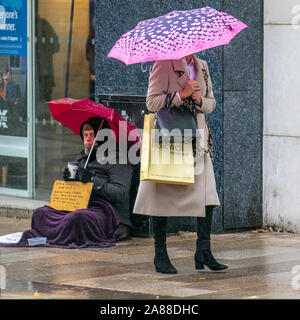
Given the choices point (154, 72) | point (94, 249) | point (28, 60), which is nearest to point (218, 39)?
point (154, 72)

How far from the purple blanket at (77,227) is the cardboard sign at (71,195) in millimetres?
70

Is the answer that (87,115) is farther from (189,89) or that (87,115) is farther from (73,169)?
(189,89)

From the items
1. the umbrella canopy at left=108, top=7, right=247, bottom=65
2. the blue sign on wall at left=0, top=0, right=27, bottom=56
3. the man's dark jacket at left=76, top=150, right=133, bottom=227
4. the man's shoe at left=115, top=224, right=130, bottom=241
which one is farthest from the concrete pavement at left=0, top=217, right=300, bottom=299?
the blue sign on wall at left=0, top=0, right=27, bottom=56

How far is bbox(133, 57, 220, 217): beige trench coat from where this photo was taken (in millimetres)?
7363

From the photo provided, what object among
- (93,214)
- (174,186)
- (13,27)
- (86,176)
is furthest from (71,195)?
(13,27)

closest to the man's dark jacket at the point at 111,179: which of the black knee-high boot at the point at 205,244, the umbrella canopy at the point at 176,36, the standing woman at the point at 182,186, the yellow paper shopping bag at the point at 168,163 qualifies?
the standing woman at the point at 182,186

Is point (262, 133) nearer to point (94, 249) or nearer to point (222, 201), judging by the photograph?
point (222, 201)

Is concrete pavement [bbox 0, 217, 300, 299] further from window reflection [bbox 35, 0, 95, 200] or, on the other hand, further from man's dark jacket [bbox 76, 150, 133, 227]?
window reflection [bbox 35, 0, 95, 200]

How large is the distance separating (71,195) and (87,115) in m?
0.78

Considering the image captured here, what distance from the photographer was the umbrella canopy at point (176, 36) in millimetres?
6996

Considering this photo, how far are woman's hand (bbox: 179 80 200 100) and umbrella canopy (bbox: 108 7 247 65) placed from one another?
1.24ft

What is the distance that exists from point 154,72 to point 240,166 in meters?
2.48

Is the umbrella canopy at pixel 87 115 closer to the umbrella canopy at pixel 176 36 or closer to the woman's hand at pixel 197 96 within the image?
the umbrella canopy at pixel 176 36

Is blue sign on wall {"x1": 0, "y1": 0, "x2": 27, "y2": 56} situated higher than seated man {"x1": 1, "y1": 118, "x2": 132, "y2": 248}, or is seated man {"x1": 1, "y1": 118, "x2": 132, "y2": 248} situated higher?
blue sign on wall {"x1": 0, "y1": 0, "x2": 27, "y2": 56}
